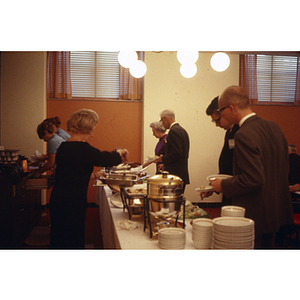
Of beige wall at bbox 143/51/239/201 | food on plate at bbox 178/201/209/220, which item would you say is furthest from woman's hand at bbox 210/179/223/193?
beige wall at bbox 143/51/239/201

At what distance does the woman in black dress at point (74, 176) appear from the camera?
5.67 feet

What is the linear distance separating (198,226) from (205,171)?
3.98 meters

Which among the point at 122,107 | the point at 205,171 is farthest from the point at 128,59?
the point at 205,171

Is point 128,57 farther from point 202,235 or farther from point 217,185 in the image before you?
point 202,235

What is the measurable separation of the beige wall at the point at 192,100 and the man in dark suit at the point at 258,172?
3413mm

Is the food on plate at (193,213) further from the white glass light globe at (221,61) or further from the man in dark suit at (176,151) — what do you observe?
the man in dark suit at (176,151)

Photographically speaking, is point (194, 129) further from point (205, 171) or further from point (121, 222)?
point (121, 222)

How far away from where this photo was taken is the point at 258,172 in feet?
4.23

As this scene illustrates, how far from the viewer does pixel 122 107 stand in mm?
5012

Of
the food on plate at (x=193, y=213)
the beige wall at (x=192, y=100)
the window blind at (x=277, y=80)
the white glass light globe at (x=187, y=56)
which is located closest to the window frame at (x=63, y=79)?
the beige wall at (x=192, y=100)

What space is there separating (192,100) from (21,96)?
2747 mm

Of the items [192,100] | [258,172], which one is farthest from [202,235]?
[192,100]

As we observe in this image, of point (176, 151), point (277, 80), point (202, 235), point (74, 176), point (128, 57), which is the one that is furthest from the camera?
point (277, 80)
